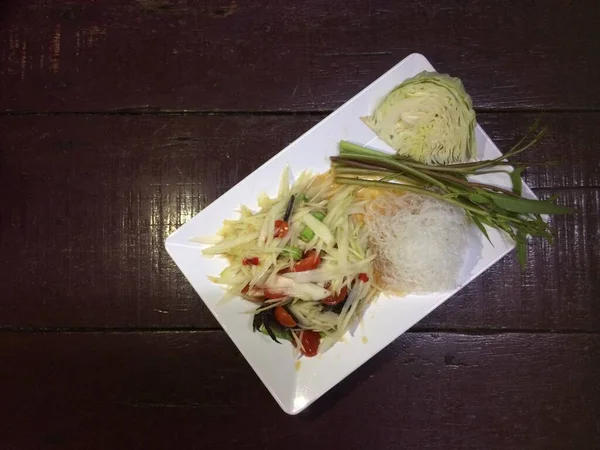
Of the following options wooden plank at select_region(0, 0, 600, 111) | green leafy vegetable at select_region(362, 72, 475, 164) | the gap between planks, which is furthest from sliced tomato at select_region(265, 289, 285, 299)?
wooden plank at select_region(0, 0, 600, 111)

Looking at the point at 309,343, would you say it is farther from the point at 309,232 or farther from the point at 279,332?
the point at 309,232

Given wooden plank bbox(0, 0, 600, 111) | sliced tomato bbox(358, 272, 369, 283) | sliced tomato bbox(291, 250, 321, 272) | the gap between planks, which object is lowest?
the gap between planks

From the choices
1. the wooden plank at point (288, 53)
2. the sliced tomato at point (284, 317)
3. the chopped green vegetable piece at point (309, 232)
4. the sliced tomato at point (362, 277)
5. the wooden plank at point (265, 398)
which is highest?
the wooden plank at point (288, 53)

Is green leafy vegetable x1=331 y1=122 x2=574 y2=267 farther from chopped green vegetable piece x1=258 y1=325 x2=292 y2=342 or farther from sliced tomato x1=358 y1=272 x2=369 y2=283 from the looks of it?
chopped green vegetable piece x1=258 y1=325 x2=292 y2=342

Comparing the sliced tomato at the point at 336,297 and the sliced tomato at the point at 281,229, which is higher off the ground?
the sliced tomato at the point at 281,229

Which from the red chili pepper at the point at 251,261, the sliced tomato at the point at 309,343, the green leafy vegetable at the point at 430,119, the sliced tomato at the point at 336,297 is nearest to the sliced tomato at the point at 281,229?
the red chili pepper at the point at 251,261

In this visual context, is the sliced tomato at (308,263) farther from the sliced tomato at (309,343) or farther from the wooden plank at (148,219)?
the wooden plank at (148,219)

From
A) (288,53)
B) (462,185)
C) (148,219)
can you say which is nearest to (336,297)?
(462,185)

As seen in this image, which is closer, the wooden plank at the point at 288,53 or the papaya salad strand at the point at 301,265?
the papaya salad strand at the point at 301,265
